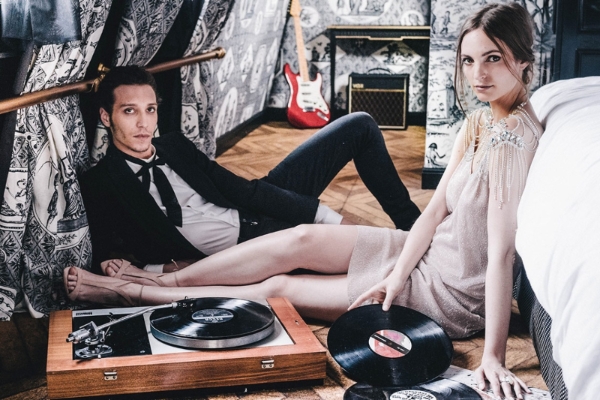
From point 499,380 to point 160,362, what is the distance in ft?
1.99

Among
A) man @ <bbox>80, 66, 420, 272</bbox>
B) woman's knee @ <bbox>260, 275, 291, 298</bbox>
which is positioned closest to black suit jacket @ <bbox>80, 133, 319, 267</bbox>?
man @ <bbox>80, 66, 420, 272</bbox>

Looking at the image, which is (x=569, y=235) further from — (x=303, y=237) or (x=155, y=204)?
(x=155, y=204)

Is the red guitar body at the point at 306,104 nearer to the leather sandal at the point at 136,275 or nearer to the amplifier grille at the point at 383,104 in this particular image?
the amplifier grille at the point at 383,104

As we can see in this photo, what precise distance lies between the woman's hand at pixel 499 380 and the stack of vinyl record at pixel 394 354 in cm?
3

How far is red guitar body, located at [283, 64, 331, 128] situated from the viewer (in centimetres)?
443

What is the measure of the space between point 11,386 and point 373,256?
0.81 metres

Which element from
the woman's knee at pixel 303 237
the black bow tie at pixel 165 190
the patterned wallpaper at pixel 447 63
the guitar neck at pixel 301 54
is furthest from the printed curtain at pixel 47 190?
the guitar neck at pixel 301 54

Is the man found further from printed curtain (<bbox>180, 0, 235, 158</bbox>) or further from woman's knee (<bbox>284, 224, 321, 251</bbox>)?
printed curtain (<bbox>180, 0, 235, 158</bbox>)

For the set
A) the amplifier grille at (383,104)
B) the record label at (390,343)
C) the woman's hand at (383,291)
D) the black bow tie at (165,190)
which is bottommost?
the amplifier grille at (383,104)

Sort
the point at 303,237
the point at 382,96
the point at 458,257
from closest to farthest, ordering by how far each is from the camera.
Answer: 1. the point at 458,257
2. the point at 303,237
3. the point at 382,96

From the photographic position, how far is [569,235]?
3.30ft

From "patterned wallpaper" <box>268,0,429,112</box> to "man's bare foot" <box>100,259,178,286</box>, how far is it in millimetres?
3102

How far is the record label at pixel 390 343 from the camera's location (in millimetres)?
1313

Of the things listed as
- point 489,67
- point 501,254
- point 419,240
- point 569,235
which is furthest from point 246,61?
point 569,235
